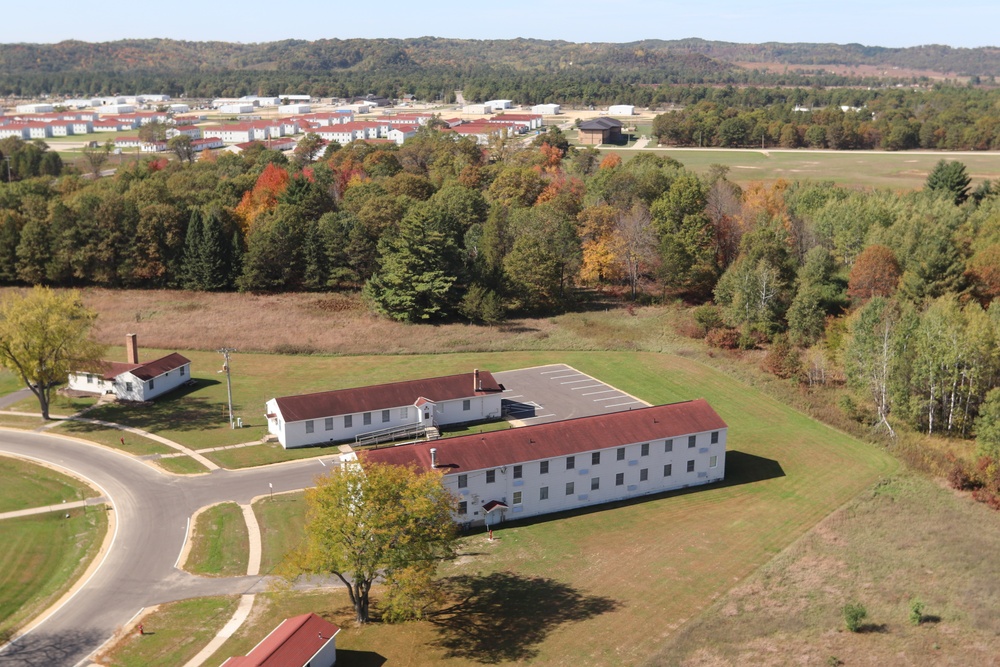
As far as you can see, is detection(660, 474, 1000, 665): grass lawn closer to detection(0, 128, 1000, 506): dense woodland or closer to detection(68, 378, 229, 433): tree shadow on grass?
detection(0, 128, 1000, 506): dense woodland

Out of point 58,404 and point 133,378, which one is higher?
point 133,378

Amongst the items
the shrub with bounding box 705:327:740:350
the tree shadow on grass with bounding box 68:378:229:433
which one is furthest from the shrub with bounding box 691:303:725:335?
the tree shadow on grass with bounding box 68:378:229:433

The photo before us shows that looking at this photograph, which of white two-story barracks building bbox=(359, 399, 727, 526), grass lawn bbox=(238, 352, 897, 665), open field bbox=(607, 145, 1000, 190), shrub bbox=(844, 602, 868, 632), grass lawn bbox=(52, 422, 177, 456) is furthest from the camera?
open field bbox=(607, 145, 1000, 190)

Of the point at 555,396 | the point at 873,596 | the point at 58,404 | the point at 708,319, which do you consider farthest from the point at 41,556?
the point at 708,319

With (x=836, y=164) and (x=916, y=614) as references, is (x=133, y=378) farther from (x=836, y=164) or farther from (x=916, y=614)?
(x=836, y=164)

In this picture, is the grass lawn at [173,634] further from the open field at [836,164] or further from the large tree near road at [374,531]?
the open field at [836,164]
